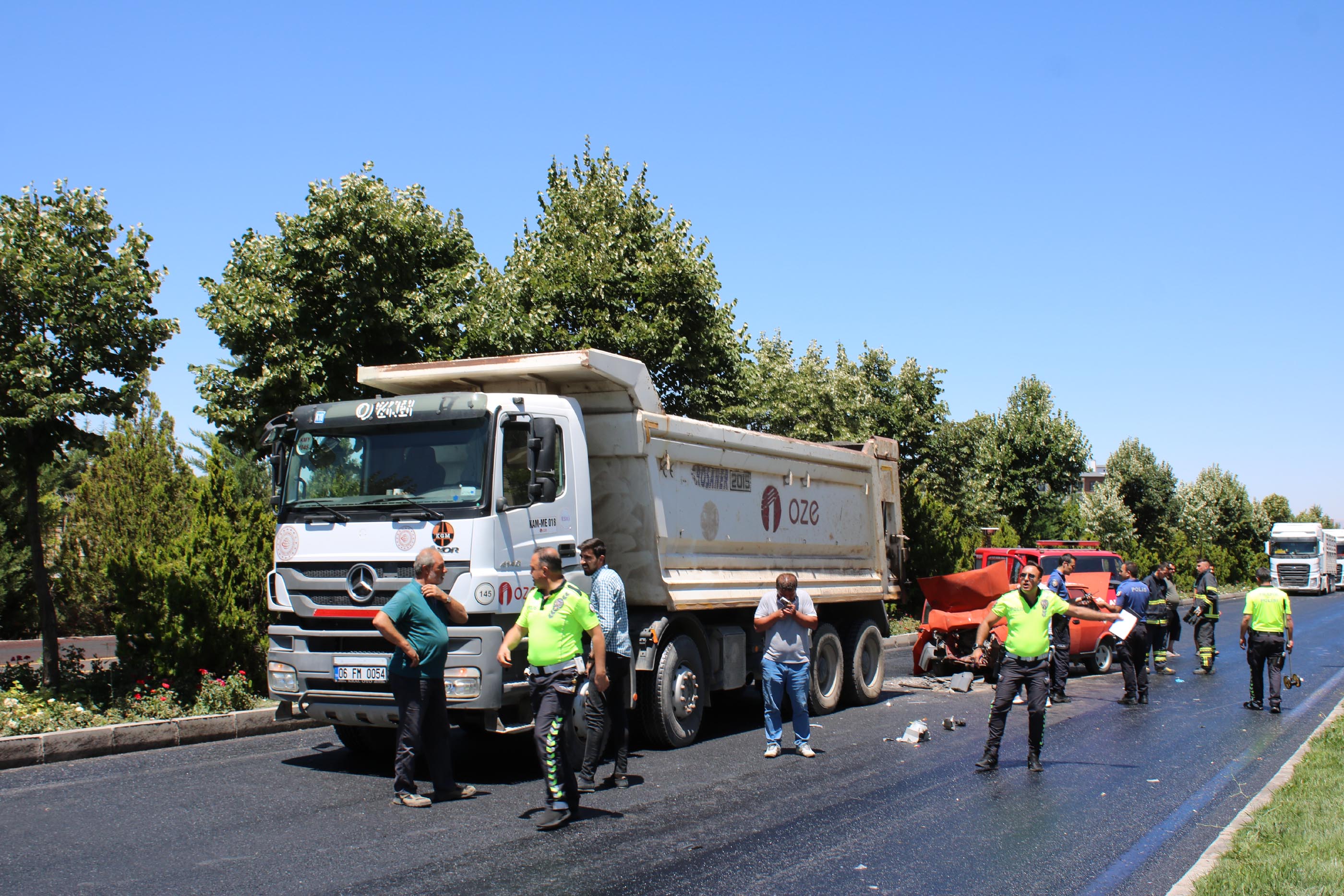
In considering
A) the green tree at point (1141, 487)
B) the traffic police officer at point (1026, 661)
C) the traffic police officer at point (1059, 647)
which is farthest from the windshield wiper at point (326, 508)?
the green tree at point (1141, 487)

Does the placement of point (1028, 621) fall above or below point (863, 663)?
above

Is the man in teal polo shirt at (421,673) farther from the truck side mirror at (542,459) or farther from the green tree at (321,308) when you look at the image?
the green tree at (321,308)

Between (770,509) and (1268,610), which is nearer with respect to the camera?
(770,509)

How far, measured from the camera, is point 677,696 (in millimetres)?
9602

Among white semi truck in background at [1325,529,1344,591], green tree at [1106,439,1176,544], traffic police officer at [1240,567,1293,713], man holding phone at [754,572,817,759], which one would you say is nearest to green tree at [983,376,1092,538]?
green tree at [1106,439,1176,544]

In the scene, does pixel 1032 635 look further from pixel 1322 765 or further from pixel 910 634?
pixel 910 634

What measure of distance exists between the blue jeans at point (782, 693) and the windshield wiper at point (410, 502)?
136 inches

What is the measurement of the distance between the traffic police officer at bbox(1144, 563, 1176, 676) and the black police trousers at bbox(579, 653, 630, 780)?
397 inches

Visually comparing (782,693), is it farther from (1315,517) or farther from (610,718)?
(1315,517)

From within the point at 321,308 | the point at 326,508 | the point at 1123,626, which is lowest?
the point at 1123,626

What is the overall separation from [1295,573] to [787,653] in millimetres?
49217

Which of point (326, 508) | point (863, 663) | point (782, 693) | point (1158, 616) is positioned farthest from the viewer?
point (1158, 616)

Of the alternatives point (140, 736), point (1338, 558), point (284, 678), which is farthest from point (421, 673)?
point (1338, 558)

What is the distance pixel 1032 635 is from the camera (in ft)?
28.7
